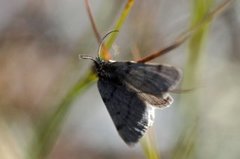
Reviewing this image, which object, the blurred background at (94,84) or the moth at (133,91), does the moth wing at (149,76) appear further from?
the blurred background at (94,84)

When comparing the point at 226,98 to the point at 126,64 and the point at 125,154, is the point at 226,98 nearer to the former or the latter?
the point at 125,154

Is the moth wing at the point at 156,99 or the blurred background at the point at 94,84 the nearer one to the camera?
the moth wing at the point at 156,99

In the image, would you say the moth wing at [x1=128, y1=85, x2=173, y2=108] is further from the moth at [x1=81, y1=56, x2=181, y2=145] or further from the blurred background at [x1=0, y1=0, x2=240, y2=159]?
the blurred background at [x1=0, y1=0, x2=240, y2=159]

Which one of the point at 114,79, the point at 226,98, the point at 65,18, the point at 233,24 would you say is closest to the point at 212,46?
the point at 233,24

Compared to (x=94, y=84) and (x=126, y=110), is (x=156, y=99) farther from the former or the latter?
(x=94, y=84)

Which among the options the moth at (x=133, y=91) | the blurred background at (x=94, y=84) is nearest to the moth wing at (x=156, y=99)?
the moth at (x=133, y=91)

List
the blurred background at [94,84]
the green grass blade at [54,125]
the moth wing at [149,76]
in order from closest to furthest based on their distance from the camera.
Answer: the moth wing at [149,76]
the green grass blade at [54,125]
the blurred background at [94,84]

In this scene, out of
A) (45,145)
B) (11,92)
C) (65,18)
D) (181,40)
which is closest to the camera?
(181,40)
